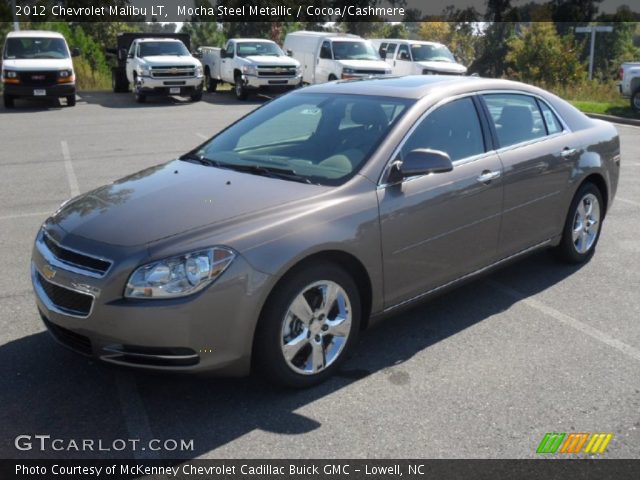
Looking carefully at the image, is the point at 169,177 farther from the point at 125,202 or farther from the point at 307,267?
the point at 307,267

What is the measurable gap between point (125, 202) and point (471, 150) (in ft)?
7.66

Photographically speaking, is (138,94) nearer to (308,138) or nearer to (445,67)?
(445,67)

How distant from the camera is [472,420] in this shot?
3.73 meters

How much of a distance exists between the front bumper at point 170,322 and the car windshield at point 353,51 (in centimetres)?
2030

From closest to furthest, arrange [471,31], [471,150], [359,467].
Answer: [359,467]
[471,150]
[471,31]

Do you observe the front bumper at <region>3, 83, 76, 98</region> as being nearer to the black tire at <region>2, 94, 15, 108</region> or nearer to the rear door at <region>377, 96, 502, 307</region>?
the black tire at <region>2, 94, 15, 108</region>

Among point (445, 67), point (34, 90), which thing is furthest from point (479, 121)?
point (445, 67)

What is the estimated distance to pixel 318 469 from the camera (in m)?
3.33

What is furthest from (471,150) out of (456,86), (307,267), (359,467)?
(359,467)

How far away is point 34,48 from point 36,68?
1530mm

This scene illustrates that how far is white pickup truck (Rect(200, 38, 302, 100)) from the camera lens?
22453mm

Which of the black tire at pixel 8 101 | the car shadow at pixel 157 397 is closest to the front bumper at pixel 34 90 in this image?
the black tire at pixel 8 101

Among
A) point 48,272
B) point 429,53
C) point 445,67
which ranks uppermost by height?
point 429,53

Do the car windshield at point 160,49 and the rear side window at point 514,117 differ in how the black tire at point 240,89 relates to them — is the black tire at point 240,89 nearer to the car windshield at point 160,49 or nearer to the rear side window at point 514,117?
the car windshield at point 160,49
